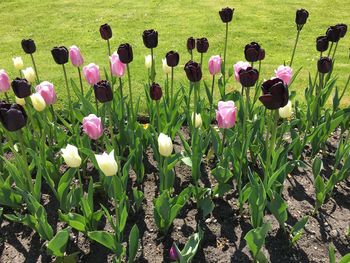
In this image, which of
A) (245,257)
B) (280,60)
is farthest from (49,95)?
(280,60)

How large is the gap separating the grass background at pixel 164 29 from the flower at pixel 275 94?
2574 mm

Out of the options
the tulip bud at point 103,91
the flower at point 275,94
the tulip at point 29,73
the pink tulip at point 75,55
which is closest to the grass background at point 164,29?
the pink tulip at point 75,55

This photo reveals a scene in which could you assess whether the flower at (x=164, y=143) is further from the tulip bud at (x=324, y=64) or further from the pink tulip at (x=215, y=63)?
the tulip bud at (x=324, y=64)

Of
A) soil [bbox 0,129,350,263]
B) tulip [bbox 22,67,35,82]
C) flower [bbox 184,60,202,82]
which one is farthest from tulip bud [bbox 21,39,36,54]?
flower [bbox 184,60,202,82]

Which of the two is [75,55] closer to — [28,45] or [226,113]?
[28,45]

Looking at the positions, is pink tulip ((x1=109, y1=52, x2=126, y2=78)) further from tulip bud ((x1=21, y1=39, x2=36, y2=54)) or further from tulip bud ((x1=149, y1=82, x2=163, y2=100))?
tulip bud ((x1=21, y1=39, x2=36, y2=54))

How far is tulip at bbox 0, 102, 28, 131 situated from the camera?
2209mm

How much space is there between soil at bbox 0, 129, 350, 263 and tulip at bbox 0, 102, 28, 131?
88 centimetres

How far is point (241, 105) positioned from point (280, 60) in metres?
2.58

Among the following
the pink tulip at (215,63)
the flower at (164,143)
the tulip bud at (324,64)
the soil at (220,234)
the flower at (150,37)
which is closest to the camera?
the flower at (164,143)

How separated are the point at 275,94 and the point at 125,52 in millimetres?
1127

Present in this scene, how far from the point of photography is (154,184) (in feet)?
10.9

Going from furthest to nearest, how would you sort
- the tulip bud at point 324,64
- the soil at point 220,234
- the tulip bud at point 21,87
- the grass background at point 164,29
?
the grass background at point 164,29 < the tulip bud at point 324,64 < the soil at point 220,234 < the tulip bud at point 21,87

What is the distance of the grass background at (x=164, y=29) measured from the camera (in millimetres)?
5734
